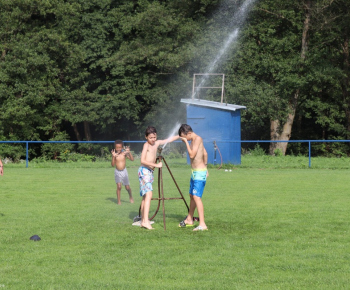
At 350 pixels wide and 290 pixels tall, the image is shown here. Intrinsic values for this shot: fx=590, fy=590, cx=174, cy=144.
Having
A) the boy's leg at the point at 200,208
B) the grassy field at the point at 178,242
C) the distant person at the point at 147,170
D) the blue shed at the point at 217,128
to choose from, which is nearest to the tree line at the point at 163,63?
the blue shed at the point at 217,128

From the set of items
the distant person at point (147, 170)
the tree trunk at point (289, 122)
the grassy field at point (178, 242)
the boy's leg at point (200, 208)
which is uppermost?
the tree trunk at point (289, 122)

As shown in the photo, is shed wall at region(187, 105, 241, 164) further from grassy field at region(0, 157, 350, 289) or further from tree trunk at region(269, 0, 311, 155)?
grassy field at region(0, 157, 350, 289)

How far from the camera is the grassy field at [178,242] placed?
6.38 meters

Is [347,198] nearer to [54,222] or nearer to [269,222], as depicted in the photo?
[269,222]

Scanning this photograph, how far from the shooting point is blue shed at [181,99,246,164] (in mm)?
24812

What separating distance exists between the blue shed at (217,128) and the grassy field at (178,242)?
8917 millimetres

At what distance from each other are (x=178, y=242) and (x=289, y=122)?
27.0 meters

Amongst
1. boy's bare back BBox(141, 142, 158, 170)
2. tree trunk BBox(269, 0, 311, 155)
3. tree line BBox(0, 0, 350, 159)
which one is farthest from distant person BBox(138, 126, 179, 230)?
tree line BBox(0, 0, 350, 159)

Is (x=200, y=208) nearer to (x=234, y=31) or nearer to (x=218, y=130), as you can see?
(x=218, y=130)

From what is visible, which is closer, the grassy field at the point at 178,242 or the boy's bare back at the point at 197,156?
the grassy field at the point at 178,242

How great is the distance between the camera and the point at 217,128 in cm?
2533

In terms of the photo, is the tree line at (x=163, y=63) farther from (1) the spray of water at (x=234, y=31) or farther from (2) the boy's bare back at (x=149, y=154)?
(2) the boy's bare back at (x=149, y=154)

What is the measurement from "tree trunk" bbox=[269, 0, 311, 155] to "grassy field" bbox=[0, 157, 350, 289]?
18583mm

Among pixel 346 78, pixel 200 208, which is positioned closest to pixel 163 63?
pixel 346 78
